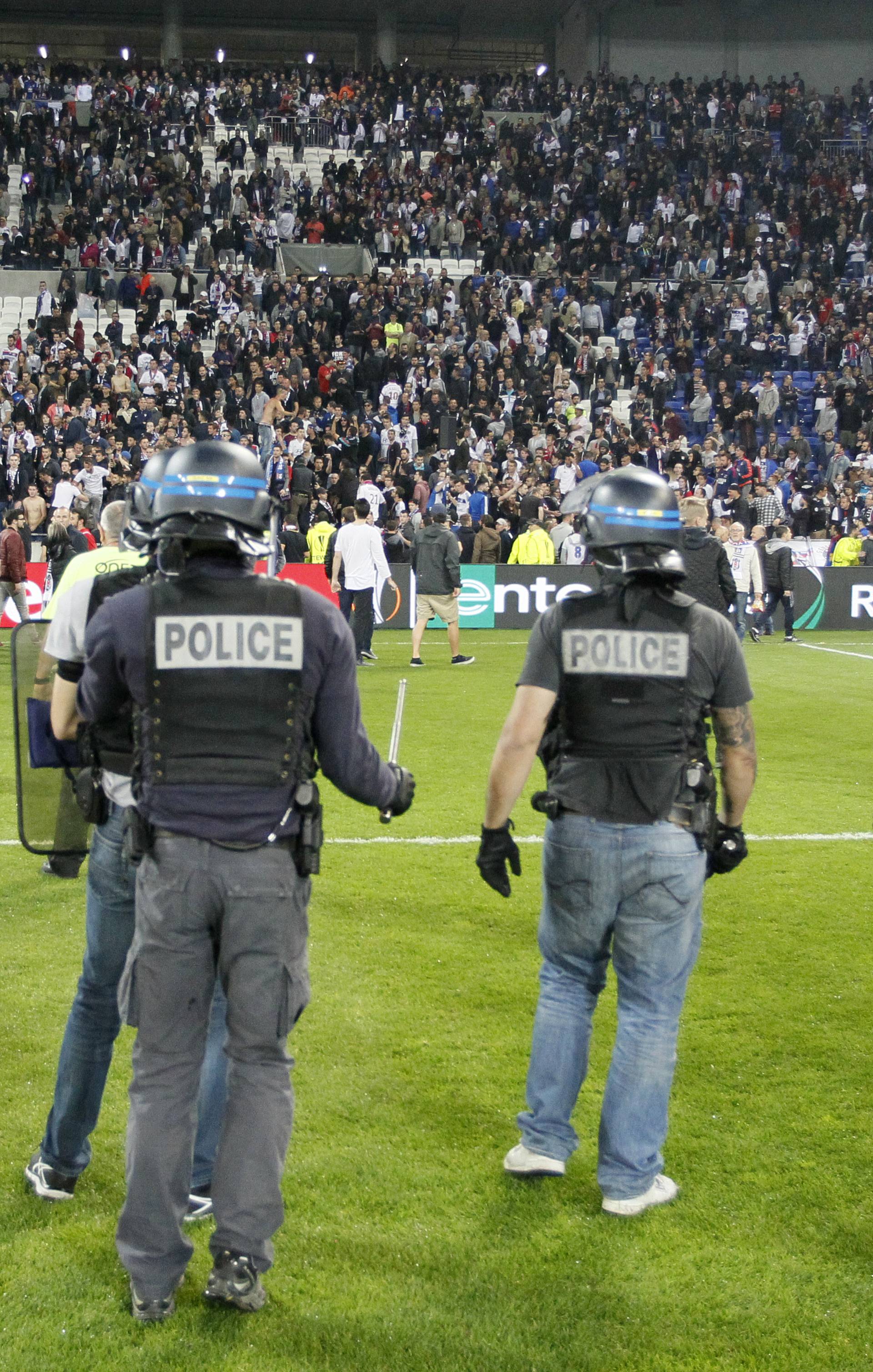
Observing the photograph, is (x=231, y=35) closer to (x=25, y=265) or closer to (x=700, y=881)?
(x=25, y=265)

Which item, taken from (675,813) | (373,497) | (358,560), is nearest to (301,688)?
(675,813)

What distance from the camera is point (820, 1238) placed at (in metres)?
3.74

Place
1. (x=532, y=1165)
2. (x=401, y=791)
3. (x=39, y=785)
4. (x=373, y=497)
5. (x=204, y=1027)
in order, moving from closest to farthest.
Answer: (x=204, y=1027) < (x=401, y=791) < (x=532, y=1165) < (x=39, y=785) < (x=373, y=497)

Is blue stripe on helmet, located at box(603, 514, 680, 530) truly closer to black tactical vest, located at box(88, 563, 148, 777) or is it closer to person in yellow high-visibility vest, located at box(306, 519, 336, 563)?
black tactical vest, located at box(88, 563, 148, 777)

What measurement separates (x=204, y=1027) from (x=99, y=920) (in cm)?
55

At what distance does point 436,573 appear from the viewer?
1600cm

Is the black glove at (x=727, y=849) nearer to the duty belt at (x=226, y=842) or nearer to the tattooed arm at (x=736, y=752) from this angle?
the tattooed arm at (x=736, y=752)

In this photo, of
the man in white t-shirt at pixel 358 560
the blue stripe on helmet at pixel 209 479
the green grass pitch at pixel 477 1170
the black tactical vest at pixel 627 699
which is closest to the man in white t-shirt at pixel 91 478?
the man in white t-shirt at pixel 358 560

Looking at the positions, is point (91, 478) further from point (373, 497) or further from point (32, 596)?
point (373, 497)

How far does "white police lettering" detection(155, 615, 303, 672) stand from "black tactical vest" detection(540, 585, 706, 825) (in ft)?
2.81

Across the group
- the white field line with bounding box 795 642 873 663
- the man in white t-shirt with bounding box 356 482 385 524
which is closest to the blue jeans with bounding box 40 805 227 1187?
the white field line with bounding box 795 642 873 663

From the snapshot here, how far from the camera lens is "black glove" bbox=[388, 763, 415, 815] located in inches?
137

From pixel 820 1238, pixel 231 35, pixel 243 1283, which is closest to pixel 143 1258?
pixel 243 1283

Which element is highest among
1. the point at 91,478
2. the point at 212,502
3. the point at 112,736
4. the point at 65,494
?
the point at 212,502
